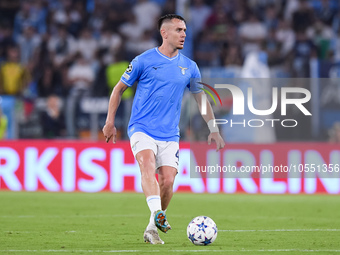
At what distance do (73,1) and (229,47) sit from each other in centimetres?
522

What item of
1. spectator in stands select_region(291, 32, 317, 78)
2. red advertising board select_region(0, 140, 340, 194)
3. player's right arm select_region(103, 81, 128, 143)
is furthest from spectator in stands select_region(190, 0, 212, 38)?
player's right arm select_region(103, 81, 128, 143)

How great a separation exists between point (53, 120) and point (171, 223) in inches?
254

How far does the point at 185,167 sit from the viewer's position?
16094 millimetres

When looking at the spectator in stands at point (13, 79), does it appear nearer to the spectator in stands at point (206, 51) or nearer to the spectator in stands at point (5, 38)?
the spectator in stands at point (5, 38)

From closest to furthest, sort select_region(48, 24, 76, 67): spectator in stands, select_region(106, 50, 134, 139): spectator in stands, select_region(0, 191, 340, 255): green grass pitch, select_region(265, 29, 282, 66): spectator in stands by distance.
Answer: select_region(0, 191, 340, 255): green grass pitch, select_region(106, 50, 134, 139): spectator in stands, select_region(265, 29, 282, 66): spectator in stands, select_region(48, 24, 76, 67): spectator in stands

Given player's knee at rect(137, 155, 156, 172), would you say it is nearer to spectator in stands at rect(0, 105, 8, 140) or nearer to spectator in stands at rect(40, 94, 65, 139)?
spectator in stands at rect(40, 94, 65, 139)

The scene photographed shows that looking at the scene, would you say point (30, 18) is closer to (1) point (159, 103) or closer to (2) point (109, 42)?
(2) point (109, 42)

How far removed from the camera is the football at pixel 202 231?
326 inches

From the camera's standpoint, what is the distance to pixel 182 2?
19.0m

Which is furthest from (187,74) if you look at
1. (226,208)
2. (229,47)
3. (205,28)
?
(205,28)

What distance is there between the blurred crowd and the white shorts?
10320mm

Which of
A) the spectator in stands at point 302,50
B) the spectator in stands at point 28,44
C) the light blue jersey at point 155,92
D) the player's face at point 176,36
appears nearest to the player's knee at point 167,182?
the light blue jersey at point 155,92

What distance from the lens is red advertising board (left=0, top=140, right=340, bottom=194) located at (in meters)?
16.1

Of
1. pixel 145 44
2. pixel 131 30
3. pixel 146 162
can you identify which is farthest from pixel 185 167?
pixel 146 162
